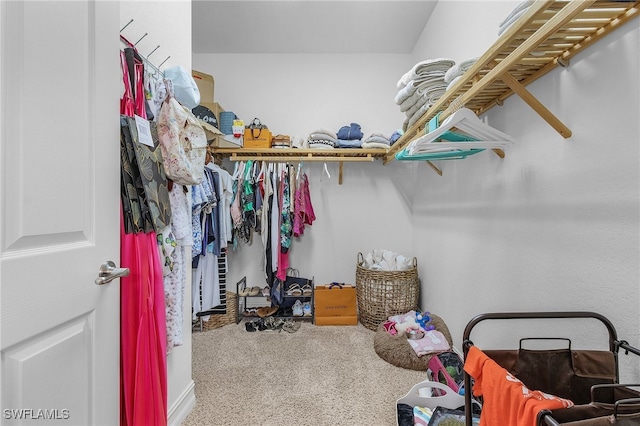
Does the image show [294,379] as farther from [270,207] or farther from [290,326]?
[270,207]

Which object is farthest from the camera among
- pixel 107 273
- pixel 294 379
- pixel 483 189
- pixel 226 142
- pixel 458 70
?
pixel 226 142

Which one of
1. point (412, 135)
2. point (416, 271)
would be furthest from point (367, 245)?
point (412, 135)

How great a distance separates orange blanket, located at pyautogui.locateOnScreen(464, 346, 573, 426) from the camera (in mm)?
608

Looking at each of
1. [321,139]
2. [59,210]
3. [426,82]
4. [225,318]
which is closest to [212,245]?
[225,318]

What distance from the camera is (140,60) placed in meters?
1.14

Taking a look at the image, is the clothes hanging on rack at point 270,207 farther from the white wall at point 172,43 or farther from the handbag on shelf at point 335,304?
the white wall at point 172,43

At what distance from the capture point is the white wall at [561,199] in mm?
909

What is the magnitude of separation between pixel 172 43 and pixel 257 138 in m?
1.43

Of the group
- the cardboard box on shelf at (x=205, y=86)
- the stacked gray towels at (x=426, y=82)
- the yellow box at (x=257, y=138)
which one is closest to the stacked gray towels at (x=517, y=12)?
the stacked gray towels at (x=426, y=82)

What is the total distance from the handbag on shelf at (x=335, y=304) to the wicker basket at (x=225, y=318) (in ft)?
2.60

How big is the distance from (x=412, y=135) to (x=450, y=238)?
80cm

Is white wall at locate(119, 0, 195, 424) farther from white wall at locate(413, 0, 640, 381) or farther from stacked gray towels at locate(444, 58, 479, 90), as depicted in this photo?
white wall at locate(413, 0, 640, 381)

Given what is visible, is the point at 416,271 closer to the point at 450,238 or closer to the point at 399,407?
the point at 450,238

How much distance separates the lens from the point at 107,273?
0.83 meters
